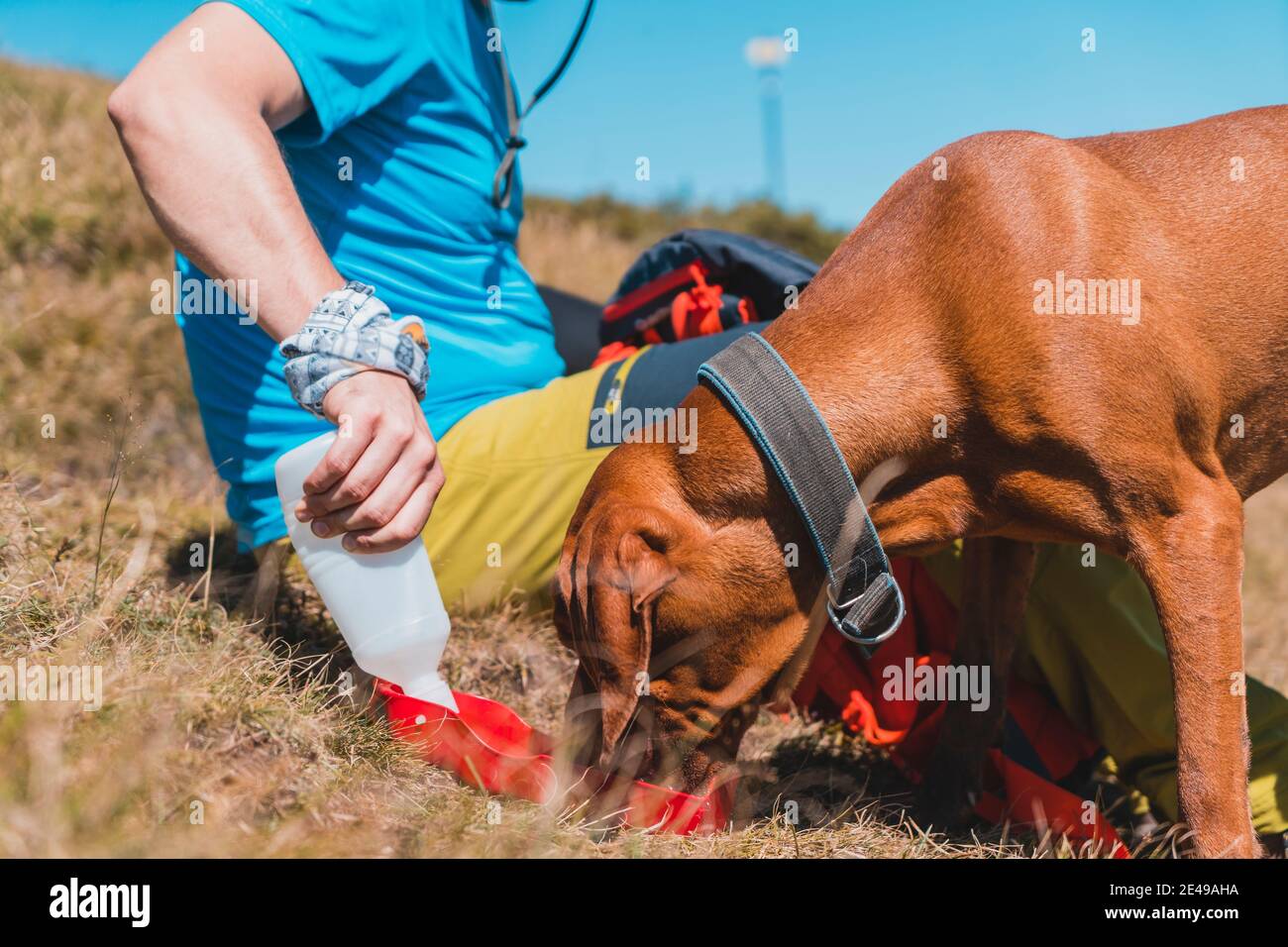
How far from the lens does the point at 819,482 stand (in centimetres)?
249

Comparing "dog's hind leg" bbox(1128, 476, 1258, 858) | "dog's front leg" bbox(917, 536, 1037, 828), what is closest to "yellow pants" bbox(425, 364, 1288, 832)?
"dog's front leg" bbox(917, 536, 1037, 828)

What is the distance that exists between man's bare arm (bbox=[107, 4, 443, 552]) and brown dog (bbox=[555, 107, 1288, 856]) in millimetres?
501

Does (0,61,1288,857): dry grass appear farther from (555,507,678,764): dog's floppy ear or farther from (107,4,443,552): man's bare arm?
(107,4,443,552): man's bare arm

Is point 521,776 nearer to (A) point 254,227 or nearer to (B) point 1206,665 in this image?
(A) point 254,227

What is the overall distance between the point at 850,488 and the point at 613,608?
62 cm

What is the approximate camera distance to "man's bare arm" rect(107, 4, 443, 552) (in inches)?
90.1

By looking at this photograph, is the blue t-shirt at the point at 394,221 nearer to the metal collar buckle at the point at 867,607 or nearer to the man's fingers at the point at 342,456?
the man's fingers at the point at 342,456

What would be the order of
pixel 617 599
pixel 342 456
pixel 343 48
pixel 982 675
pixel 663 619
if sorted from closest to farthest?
pixel 342 456 < pixel 617 599 < pixel 663 619 < pixel 343 48 < pixel 982 675

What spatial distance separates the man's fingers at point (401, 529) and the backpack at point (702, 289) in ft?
4.31

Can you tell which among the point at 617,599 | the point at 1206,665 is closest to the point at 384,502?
the point at 617,599

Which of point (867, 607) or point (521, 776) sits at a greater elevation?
point (867, 607)

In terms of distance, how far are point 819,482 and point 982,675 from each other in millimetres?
1001

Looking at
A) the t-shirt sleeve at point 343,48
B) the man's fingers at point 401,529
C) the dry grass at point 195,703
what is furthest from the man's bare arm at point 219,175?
the dry grass at point 195,703

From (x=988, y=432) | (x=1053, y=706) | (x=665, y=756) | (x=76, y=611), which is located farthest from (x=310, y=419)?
(x=1053, y=706)
